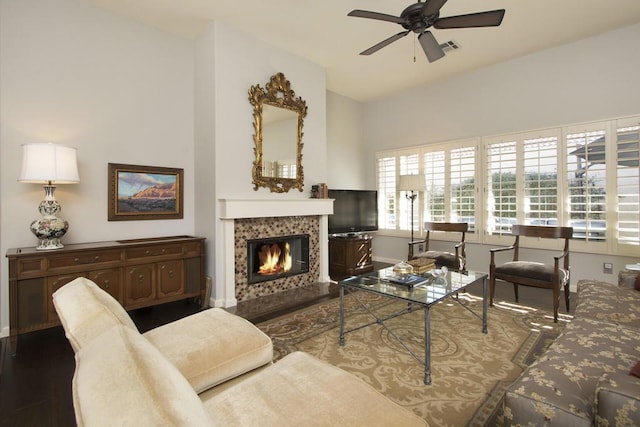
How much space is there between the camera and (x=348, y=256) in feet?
16.8

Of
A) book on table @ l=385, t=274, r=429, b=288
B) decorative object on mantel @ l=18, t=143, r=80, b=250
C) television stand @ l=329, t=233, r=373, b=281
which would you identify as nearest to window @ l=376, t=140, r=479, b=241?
television stand @ l=329, t=233, r=373, b=281

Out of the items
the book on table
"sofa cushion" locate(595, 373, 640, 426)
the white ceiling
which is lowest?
"sofa cushion" locate(595, 373, 640, 426)

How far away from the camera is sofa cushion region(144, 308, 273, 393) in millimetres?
1434

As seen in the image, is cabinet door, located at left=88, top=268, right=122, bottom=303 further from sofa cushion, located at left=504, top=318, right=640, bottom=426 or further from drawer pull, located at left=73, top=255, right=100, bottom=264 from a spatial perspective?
sofa cushion, located at left=504, top=318, right=640, bottom=426

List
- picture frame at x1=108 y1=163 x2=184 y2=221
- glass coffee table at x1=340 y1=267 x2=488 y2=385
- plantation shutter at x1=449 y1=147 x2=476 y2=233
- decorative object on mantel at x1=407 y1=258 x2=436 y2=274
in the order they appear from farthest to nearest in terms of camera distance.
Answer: plantation shutter at x1=449 y1=147 x2=476 y2=233
picture frame at x1=108 y1=163 x2=184 y2=221
decorative object on mantel at x1=407 y1=258 x2=436 y2=274
glass coffee table at x1=340 y1=267 x2=488 y2=385

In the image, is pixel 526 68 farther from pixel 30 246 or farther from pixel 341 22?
pixel 30 246

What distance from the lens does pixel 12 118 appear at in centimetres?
284

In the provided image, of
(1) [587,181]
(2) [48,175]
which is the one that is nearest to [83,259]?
(2) [48,175]

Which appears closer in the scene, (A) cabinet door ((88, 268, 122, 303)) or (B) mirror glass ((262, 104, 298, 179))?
(A) cabinet door ((88, 268, 122, 303))

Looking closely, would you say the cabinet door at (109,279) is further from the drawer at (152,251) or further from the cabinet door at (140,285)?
the drawer at (152,251)

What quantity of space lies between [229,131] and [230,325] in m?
2.50

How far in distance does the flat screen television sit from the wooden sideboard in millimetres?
2320

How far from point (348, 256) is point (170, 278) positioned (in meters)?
2.71

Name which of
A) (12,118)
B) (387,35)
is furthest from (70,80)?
(387,35)
